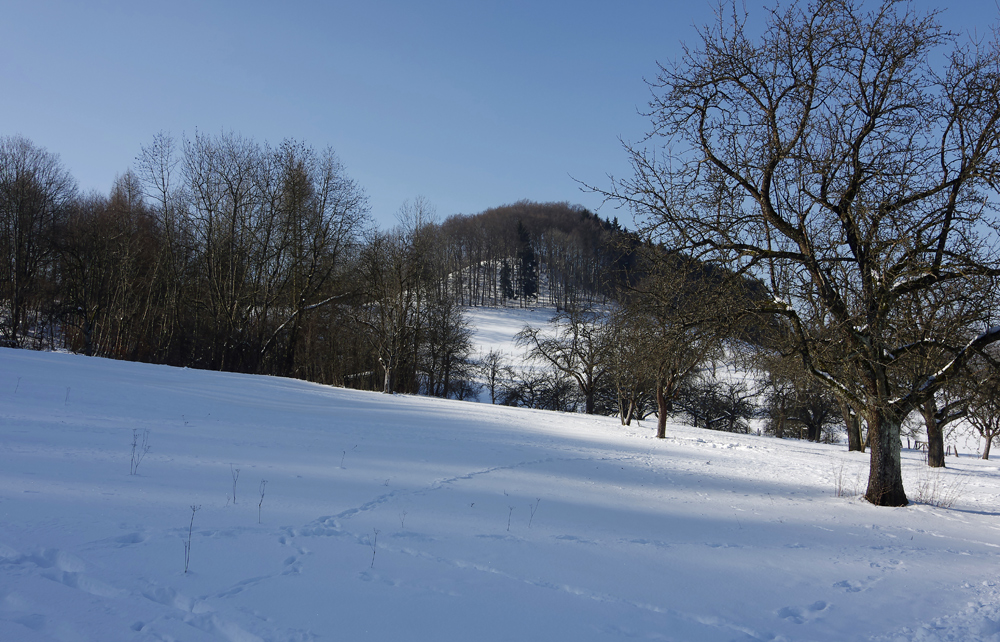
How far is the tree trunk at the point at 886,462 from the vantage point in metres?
8.11

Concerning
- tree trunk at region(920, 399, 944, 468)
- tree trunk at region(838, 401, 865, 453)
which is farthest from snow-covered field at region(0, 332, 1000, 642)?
tree trunk at region(838, 401, 865, 453)

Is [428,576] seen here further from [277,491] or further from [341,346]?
[341,346]

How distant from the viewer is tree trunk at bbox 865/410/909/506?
8109mm

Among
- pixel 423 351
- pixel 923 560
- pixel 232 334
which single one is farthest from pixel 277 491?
pixel 423 351

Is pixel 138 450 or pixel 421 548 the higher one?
pixel 138 450

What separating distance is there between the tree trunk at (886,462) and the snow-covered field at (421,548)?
330 millimetres

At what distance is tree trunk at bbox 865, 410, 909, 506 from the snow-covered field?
13.0 inches

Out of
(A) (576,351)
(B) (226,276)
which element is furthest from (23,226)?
(A) (576,351)

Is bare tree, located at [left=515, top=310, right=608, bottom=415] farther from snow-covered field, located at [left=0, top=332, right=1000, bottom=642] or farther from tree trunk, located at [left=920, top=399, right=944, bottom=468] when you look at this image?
snow-covered field, located at [left=0, top=332, right=1000, bottom=642]

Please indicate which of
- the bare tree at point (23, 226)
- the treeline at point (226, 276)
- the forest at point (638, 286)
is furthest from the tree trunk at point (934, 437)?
the bare tree at point (23, 226)

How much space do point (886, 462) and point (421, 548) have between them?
7.65 meters

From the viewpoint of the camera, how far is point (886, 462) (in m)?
8.17

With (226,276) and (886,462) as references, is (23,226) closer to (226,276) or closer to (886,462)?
(226,276)

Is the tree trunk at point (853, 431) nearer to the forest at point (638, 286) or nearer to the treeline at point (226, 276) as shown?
the forest at point (638, 286)
